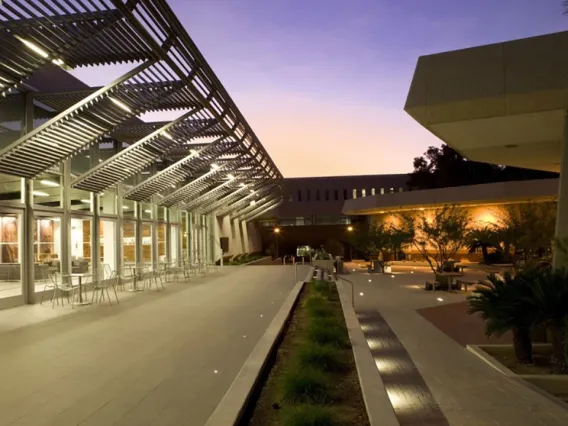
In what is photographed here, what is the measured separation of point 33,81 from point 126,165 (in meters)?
3.32

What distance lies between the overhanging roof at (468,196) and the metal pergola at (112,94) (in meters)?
13.4

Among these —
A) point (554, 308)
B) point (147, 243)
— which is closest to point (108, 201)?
point (147, 243)

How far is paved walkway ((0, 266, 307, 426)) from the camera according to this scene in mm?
4562

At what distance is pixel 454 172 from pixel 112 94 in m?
36.6

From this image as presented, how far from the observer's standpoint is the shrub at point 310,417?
3721 millimetres

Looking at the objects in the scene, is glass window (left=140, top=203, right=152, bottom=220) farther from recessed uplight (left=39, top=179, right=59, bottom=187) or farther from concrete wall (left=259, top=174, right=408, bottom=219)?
concrete wall (left=259, top=174, right=408, bottom=219)

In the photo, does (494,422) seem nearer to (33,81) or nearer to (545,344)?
(545,344)

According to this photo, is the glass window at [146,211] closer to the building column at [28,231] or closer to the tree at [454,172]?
Answer: the building column at [28,231]

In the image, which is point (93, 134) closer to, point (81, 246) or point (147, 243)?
Result: point (81, 246)

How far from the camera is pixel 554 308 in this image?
6078mm

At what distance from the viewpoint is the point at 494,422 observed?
4535mm

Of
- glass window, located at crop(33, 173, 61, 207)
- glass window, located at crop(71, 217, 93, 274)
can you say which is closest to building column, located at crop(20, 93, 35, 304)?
glass window, located at crop(33, 173, 61, 207)

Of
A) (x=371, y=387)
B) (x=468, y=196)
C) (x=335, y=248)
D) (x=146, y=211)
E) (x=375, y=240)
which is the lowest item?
(x=371, y=387)

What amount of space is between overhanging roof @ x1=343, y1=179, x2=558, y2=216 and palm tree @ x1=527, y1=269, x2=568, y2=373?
19.7 m
